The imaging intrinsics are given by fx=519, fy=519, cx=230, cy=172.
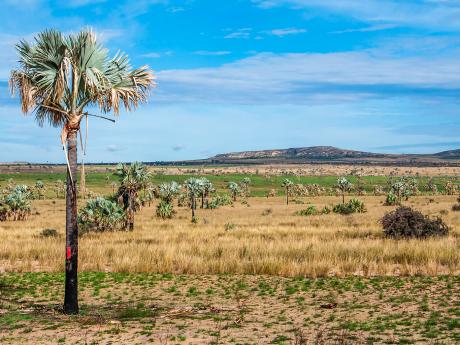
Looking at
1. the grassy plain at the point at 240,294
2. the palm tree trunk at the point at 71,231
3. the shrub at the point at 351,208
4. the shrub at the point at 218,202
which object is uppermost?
the palm tree trunk at the point at 71,231

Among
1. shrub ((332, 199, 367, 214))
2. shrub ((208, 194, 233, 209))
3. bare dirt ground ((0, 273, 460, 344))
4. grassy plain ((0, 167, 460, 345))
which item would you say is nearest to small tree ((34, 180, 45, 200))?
shrub ((208, 194, 233, 209))

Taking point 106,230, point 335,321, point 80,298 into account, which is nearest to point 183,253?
point 80,298

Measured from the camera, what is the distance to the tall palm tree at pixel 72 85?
501 inches

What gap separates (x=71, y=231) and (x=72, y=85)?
3651 mm

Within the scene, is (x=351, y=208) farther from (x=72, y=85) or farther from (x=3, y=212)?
(x=72, y=85)

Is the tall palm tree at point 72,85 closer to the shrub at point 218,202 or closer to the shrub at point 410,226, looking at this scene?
the shrub at point 410,226

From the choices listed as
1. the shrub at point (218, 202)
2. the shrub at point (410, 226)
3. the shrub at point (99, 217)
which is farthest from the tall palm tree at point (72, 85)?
the shrub at point (218, 202)

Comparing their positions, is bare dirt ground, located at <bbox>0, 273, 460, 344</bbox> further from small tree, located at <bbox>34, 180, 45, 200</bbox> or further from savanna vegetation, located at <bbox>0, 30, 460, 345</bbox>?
small tree, located at <bbox>34, 180, 45, 200</bbox>

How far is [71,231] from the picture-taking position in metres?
12.8

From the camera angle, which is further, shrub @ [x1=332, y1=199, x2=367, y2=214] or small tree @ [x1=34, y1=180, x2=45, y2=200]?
small tree @ [x1=34, y1=180, x2=45, y2=200]

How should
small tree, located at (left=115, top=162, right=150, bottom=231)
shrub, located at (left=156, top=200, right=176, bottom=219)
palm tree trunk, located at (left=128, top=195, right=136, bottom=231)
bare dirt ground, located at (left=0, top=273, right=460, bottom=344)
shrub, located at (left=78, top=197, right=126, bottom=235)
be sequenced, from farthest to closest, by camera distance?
1. shrub, located at (left=156, top=200, right=176, bottom=219)
2. small tree, located at (left=115, top=162, right=150, bottom=231)
3. palm tree trunk, located at (left=128, top=195, right=136, bottom=231)
4. shrub, located at (left=78, top=197, right=126, bottom=235)
5. bare dirt ground, located at (left=0, top=273, right=460, bottom=344)

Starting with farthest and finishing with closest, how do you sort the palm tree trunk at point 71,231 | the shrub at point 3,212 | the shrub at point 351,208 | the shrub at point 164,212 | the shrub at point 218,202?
1. the shrub at point 218,202
2. the shrub at point 351,208
3. the shrub at point 164,212
4. the shrub at point 3,212
5. the palm tree trunk at point 71,231

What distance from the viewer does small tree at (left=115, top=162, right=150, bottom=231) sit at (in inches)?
1708

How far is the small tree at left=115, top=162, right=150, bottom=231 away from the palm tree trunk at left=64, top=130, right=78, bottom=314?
29828 mm
